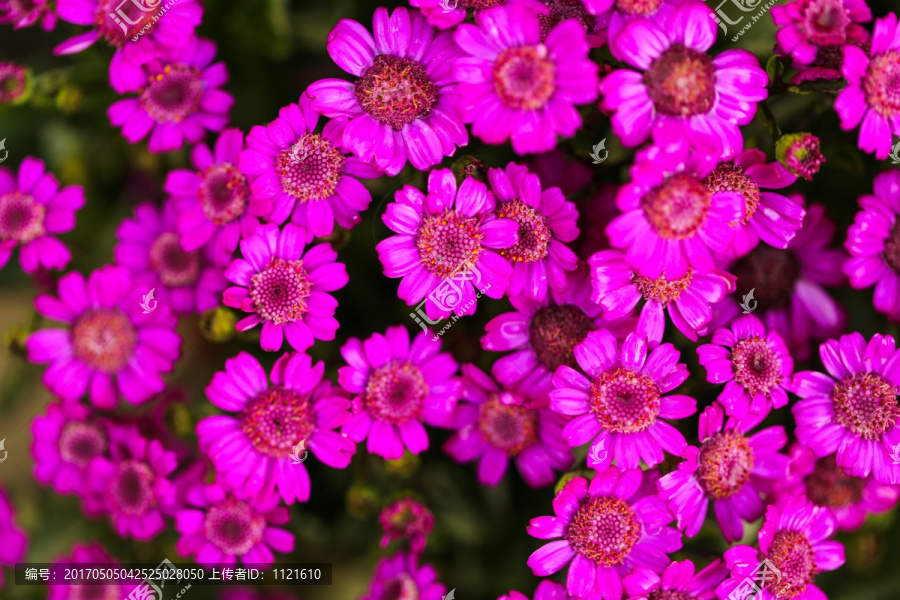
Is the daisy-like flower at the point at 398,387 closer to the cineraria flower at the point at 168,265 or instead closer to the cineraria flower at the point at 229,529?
the cineraria flower at the point at 229,529

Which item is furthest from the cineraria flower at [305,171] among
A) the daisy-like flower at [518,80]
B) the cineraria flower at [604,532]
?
the cineraria flower at [604,532]

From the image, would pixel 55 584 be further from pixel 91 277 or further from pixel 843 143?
pixel 843 143

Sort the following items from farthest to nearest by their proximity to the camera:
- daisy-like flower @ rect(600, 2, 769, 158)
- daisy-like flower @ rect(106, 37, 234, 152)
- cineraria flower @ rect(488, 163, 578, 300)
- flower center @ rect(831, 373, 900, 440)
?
daisy-like flower @ rect(106, 37, 234, 152) < flower center @ rect(831, 373, 900, 440) < cineraria flower @ rect(488, 163, 578, 300) < daisy-like flower @ rect(600, 2, 769, 158)

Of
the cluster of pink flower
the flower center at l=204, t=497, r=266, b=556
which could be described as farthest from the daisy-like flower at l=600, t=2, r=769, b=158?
the flower center at l=204, t=497, r=266, b=556

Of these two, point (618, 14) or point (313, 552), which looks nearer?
point (618, 14)

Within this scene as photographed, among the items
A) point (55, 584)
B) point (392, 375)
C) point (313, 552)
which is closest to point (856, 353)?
point (392, 375)

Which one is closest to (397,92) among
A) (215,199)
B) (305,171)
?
(305,171)

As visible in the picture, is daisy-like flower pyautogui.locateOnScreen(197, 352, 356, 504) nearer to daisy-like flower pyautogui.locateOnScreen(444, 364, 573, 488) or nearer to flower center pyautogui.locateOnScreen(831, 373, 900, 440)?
daisy-like flower pyautogui.locateOnScreen(444, 364, 573, 488)

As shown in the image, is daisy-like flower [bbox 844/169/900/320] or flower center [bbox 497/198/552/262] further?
daisy-like flower [bbox 844/169/900/320]
